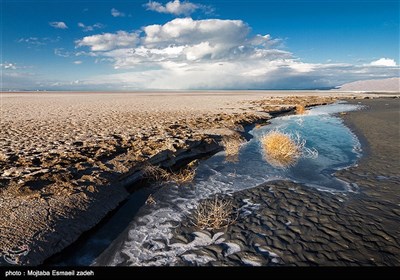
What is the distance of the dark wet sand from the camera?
5648 mm

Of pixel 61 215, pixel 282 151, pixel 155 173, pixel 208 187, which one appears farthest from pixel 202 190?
pixel 282 151

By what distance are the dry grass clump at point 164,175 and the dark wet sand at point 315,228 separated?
86.0 inches

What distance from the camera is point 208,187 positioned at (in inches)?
380

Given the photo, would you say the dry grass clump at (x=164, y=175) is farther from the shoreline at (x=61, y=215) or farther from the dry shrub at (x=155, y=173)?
the shoreline at (x=61, y=215)

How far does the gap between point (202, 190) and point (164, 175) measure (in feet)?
5.97

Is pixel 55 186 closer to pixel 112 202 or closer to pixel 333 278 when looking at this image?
pixel 112 202

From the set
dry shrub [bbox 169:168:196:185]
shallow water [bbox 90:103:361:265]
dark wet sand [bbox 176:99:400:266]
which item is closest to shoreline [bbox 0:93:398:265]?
shallow water [bbox 90:103:361:265]

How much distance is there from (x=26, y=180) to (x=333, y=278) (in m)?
8.50

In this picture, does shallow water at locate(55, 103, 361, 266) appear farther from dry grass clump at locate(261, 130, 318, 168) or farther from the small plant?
dry grass clump at locate(261, 130, 318, 168)

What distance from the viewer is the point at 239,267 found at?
5.43 metres

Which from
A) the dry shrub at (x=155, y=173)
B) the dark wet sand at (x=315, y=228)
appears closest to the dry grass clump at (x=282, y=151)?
the dark wet sand at (x=315, y=228)

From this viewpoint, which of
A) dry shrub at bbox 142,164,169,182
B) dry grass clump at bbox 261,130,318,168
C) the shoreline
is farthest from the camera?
dry grass clump at bbox 261,130,318,168

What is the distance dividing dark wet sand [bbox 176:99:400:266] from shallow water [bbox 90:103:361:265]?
45 centimetres

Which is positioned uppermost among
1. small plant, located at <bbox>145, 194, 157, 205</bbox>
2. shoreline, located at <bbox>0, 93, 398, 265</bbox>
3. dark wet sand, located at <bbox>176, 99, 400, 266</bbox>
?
shoreline, located at <bbox>0, 93, 398, 265</bbox>
